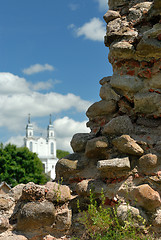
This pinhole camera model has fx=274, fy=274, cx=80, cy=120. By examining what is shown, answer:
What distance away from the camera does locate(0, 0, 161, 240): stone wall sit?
3230 millimetres

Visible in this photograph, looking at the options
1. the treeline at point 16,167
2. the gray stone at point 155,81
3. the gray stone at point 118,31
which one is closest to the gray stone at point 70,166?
the gray stone at point 155,81

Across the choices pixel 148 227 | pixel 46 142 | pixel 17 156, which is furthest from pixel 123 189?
pixel 46 142

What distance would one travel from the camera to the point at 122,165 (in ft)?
11.0

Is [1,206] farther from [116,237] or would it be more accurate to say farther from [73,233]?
[116,237]

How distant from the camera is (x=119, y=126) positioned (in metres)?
3.71

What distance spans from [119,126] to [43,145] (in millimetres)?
78488

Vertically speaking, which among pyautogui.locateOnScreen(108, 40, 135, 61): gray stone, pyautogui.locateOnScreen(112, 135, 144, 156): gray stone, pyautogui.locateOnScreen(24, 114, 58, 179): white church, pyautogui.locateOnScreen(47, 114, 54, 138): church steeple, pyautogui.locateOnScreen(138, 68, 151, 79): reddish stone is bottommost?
pyautogui.locateOnScreen(112, 135, 144, 156): gray stone

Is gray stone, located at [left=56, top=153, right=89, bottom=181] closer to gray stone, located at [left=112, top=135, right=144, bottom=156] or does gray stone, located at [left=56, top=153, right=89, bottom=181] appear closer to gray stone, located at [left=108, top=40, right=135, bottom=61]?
gray stone, located at [left=112, top=135, right=144, bottom=156]

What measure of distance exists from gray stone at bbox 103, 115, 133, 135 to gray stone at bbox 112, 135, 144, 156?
19 centimetres

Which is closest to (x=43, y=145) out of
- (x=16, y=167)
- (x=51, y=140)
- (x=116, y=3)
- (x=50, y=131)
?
(x=51, y=140)

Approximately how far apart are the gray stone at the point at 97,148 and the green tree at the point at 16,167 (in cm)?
2113

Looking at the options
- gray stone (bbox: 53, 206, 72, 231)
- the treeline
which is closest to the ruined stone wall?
gray stone (bbox: 53, 206, 72, 231)

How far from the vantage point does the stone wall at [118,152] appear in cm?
323

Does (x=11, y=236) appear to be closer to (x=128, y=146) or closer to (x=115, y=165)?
(x=115, y=165)
